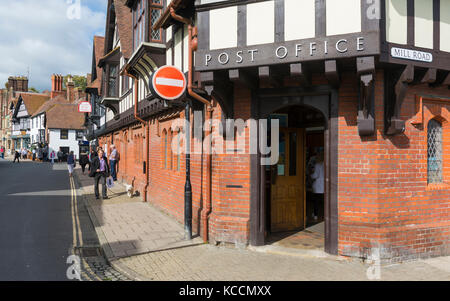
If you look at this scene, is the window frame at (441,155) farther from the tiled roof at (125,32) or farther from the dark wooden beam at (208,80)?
the tiled roof at (125,32)

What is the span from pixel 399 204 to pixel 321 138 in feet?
14.0

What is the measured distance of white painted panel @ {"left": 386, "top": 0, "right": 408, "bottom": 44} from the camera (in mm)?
5195

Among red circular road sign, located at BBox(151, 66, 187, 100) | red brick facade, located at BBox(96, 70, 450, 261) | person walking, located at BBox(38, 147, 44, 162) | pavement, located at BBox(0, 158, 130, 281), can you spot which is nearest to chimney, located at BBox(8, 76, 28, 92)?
person walking, located at BBox(38, 147, 44, 162)

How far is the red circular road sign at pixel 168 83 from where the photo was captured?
6.34 meters

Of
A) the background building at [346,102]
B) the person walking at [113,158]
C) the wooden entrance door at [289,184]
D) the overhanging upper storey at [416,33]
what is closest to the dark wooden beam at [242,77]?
the background building at [346,102]

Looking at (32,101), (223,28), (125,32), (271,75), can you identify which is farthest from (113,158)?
(32,101)

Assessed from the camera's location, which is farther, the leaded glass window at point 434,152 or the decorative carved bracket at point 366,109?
the leaded glass window at point 434,152

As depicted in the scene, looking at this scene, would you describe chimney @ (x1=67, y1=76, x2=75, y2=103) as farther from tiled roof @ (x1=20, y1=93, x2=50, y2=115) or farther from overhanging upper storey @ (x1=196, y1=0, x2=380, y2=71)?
overhanging upper storey @ (x1=196, y1=0, x2=380, y2=71)

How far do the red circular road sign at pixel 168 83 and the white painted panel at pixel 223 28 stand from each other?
1.12 m

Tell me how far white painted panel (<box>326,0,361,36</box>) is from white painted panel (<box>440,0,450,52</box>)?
1910 millimetres

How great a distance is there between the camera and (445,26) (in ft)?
18.7

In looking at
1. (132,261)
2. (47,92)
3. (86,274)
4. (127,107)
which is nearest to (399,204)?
(132,261)

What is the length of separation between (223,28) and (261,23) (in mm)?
687

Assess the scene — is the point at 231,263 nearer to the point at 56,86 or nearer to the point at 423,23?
the point at 423,23
